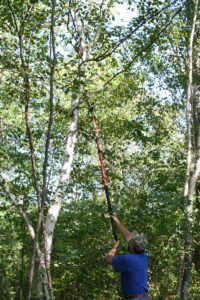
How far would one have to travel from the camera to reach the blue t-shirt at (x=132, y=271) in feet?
15.3

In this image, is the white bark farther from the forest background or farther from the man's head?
the man's head

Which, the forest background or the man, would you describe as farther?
the forest background

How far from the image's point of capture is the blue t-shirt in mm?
4656

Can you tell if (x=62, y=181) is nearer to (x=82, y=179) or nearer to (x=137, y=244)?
(x=82, y=179)

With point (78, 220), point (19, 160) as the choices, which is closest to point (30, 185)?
point (19, 160)

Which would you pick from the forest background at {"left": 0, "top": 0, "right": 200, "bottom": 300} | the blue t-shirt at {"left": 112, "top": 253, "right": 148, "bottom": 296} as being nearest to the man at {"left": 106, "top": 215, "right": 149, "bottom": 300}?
the blue t-shirt at {"left": 112, "top": 253, "right": 148, "bottom": 296}

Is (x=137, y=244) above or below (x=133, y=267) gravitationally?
above

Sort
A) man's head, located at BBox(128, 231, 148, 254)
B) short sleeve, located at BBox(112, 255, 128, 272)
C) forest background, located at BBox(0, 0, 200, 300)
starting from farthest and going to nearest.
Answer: forest background, located at BBox(0, 0, 200, 300) < man's head, located at BBox(128, 231, 148, 254) < short sleeve, located at BBox(112, 255, 128, 272)

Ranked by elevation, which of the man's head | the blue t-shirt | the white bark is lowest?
the blue t-shirt

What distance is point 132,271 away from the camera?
4691 mm

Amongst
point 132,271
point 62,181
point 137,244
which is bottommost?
point 132,271

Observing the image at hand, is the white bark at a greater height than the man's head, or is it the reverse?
the white bark

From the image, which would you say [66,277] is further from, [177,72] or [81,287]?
[177,72]

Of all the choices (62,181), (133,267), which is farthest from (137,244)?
(62,181)
